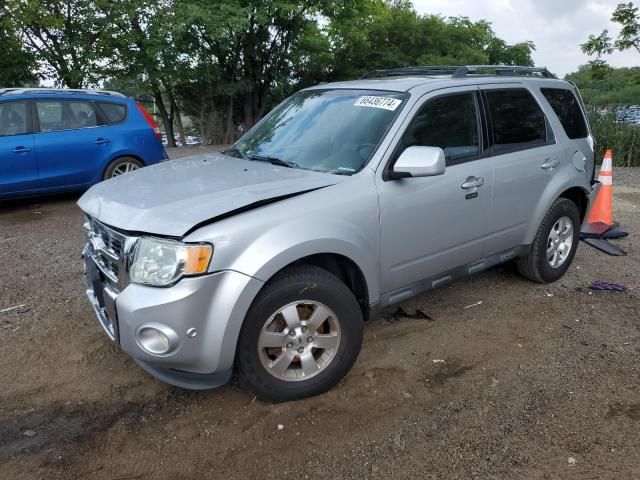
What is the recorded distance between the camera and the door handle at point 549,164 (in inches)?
179

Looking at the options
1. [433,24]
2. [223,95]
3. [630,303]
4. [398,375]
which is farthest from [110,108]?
[433,24]

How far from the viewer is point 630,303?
15.2 ft

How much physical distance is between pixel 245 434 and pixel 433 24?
1010 inches

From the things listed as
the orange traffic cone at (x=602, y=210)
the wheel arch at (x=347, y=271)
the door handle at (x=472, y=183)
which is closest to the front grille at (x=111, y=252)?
the wheel arch at (x=347, y=271)

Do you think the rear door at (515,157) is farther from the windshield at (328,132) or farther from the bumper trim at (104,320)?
the bumper trim at (104,320)

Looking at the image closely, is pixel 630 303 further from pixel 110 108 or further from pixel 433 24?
pixel 433 24

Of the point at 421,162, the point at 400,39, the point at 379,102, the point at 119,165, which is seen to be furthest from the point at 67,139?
the point at 400,39

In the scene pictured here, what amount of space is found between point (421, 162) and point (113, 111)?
254 inches

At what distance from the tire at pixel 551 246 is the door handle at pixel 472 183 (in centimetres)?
102

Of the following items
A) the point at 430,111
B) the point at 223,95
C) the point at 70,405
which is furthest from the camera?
the point at 223,95

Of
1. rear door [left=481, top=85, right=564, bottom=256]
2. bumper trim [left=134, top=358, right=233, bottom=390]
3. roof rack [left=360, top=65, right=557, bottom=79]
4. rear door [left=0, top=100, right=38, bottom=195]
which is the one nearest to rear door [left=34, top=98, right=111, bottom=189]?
rear door [left=0, top=100, right=38, bottom=195]

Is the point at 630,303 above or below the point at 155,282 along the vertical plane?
below

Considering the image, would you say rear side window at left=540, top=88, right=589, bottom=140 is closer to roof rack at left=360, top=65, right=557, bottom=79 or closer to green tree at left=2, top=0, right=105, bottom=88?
roof rack at left=360, top=65, right=557, bottom=79

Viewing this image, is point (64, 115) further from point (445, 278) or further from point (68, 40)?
point (68, 40)
